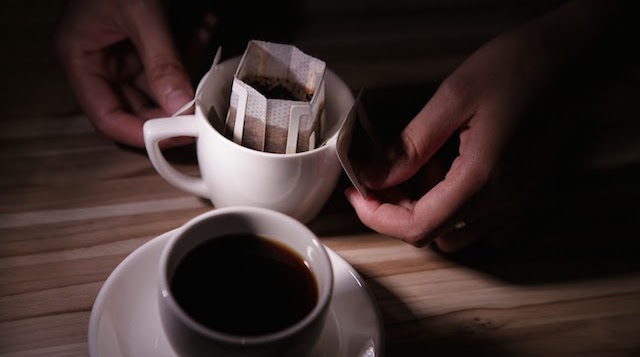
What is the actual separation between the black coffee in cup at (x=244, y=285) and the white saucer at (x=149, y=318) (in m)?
0.05

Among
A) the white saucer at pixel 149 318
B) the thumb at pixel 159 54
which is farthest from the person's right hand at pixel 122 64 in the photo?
the white saucer at pixel 149 318

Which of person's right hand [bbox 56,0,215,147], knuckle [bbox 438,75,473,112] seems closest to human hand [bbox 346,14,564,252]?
knuckle [bbox 438,75,473,112]

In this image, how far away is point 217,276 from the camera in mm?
671

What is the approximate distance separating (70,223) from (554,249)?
674 millimetres

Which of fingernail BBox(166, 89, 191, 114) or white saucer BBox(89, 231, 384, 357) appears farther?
fingernail BBox(166, 89, 191, 114)

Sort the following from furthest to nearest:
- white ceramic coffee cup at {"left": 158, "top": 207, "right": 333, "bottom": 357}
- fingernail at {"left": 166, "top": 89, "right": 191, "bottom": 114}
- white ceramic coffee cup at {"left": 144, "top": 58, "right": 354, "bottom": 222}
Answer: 1. fingernail at {"left": 166, "top": 89, "right": 191, "bottom": 114}
2. white ceramic coffee cup at {"left": 144, "top": 58, "right": 354, "bottom": 222}
3. white ceramic coffee cup at {"left": 158, "top": 207, "right": 333, "bottom": 357}

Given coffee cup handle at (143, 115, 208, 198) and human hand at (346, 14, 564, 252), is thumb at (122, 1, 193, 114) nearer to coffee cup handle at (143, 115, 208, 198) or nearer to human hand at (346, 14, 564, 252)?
coffee cup handle at (143, 115, 208, 198)

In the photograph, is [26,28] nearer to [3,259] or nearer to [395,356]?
[3,259]

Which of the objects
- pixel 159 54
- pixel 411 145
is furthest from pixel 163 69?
pixel 411 145

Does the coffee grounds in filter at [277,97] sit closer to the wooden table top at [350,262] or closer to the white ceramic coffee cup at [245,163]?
the white ceramic coffee cup at [245,163]

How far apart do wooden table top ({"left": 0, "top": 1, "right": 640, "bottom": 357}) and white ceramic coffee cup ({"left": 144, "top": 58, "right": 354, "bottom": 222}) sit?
0.26ft

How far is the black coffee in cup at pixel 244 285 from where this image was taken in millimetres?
630

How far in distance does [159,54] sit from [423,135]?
427 mm

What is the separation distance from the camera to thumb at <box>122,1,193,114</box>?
0.92 metres
